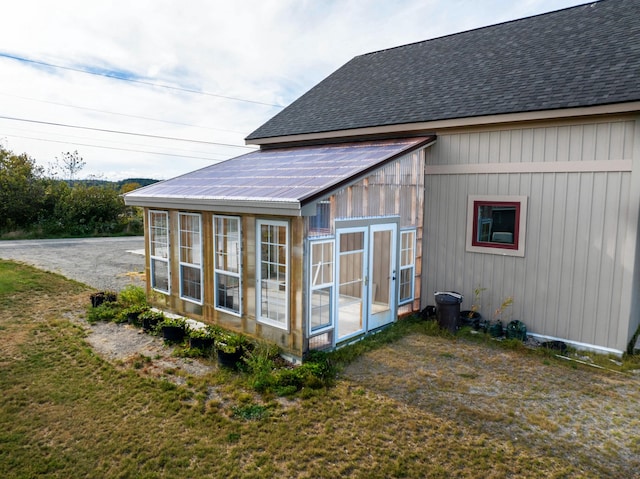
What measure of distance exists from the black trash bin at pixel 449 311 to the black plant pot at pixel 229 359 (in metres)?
3.89

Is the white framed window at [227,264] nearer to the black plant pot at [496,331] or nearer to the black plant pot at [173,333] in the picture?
the black plant pot at [173,333]

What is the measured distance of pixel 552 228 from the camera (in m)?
7.42

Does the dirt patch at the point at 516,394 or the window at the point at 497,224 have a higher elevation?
the window at the point at 497,224

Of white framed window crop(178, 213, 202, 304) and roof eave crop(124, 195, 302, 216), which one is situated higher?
roof eave crop(124, 195, 302, 216)

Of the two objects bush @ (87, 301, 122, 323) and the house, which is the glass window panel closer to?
the house

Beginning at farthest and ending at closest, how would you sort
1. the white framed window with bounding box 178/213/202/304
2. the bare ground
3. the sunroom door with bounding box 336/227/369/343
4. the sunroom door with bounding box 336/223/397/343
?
the white framed window with bounding box 178/213/202/304 < the sunroom door with bounding box 336/223/397/343 < the sunroom door with bounding box 336/227/369/343 < the bare ground

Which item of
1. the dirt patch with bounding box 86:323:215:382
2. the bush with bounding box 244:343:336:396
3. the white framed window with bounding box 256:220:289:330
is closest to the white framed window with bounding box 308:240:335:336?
the white framed window with bounding box 256:220:289:330

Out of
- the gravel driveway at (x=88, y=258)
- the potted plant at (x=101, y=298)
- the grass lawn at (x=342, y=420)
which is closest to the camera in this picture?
the grass lawn at (x=342, y=420)

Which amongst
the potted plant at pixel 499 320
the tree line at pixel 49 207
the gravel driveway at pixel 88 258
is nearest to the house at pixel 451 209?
the potted plant at pixel 499 320

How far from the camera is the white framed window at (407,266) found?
8.55 m

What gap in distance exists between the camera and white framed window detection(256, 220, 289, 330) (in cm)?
651

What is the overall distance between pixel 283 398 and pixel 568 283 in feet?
17.4

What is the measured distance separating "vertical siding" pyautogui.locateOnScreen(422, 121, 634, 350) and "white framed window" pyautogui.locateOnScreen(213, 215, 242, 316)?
4.20m

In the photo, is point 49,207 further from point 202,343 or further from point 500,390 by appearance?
point 500,390
